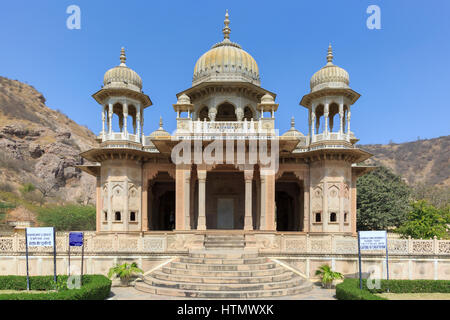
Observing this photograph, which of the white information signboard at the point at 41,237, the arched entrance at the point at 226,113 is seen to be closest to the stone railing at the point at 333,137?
the arched entrance at the point at 226,113

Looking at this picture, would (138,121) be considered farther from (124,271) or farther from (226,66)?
(124,271)

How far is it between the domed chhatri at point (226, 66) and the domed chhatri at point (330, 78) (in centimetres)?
429

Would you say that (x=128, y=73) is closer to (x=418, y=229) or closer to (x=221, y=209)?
(x=221, y=209)

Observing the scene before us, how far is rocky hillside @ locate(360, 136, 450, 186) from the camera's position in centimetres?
8611

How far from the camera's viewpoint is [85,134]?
93625 mm

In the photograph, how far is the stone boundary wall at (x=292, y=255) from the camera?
1803 centimetres

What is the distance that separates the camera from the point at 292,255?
1855 cm

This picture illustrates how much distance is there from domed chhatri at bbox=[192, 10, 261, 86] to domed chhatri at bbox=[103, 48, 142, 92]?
432 centimetres

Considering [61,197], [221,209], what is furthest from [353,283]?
[61,197]

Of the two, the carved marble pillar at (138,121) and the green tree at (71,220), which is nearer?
the carved marble pillar at (138,121)

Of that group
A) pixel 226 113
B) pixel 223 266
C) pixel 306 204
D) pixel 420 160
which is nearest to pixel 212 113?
pixel 226 113

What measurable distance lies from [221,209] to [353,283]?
42.1 feet

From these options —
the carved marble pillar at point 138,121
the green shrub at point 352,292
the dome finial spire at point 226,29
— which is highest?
the dome finial spire at point 226,29

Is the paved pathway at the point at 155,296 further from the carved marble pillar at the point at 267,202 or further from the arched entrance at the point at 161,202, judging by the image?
the arched entrance at the point at 161,202
